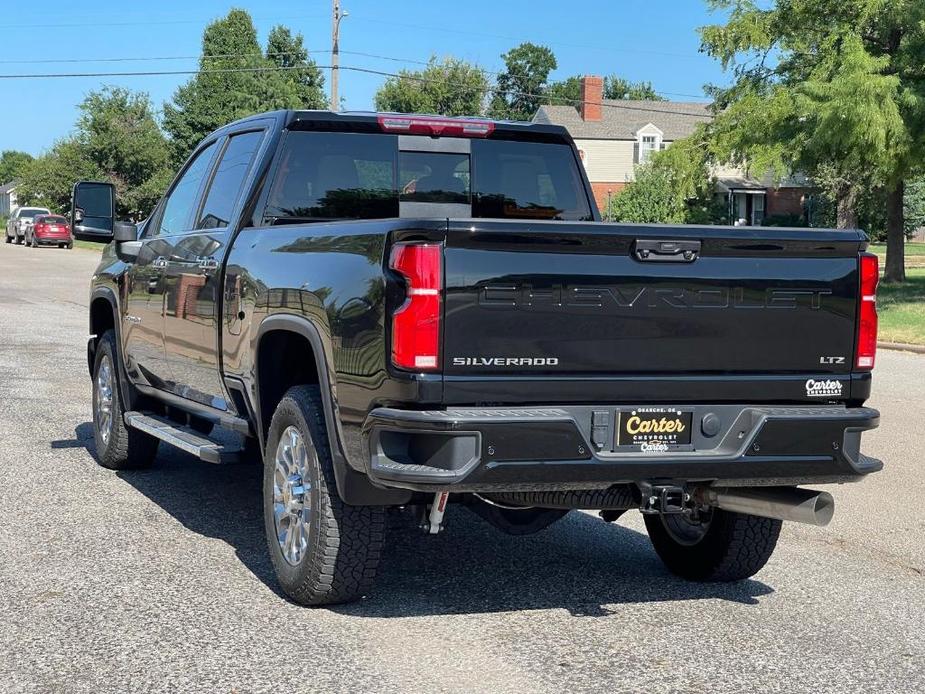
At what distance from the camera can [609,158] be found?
7144 centimetres

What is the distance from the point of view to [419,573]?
19.4 ft

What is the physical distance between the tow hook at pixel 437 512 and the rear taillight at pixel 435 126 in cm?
246

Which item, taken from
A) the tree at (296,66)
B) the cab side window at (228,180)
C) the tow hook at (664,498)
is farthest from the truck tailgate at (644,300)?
the tree at (296,66)

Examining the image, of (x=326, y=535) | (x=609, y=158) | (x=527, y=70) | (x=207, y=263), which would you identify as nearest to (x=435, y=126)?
(x=207, y=263)

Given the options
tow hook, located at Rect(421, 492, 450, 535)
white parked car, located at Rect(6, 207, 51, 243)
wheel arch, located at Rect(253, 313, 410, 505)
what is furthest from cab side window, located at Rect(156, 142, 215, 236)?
white parked car, located at Rect(6, 207, 51, 243)

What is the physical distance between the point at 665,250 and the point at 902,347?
1437 cm

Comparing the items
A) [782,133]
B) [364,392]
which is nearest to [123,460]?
[364,392]

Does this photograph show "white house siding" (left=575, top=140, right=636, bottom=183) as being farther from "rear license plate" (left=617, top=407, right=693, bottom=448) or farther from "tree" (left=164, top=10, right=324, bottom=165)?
"rear license plate" (left=617, top=407, right=693, bottom=448)

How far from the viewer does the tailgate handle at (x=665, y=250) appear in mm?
4719

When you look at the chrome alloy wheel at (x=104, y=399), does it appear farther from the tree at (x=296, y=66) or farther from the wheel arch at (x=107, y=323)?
the tree at (x=296, y=66)

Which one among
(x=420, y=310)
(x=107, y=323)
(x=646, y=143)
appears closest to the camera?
(x=420, y=310)

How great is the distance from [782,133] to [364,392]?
22806 mm

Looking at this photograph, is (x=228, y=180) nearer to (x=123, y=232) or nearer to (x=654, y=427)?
(x=123, y=232)

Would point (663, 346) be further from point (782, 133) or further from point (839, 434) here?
point (782, 133)
